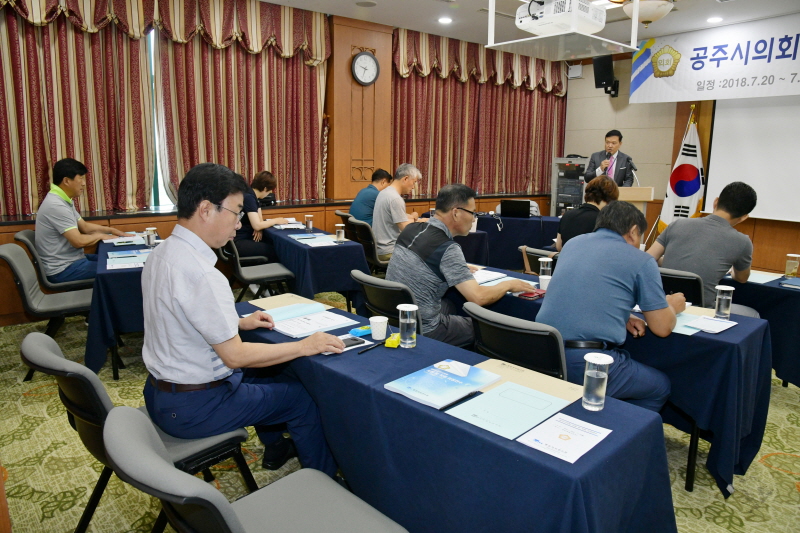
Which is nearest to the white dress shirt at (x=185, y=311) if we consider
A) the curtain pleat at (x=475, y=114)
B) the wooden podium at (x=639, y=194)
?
the wooden podium at (x=639, y=194)

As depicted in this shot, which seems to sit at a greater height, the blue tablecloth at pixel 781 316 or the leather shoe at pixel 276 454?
the blue tablecloth at pixel 781 316

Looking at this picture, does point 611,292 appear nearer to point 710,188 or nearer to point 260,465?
point 260,465

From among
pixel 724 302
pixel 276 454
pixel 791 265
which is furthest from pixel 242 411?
pixel 791 265

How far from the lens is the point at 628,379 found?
6.86 feet

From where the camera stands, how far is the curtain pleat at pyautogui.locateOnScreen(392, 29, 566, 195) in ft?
23.6

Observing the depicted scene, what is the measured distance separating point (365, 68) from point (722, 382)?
559cm

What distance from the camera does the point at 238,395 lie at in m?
1.78

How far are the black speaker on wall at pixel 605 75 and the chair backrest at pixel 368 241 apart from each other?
191 inches

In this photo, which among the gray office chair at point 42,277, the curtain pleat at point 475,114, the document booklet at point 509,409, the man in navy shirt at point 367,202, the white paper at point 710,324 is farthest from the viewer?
the curtain pleat at point 475,114

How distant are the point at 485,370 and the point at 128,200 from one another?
4783 millimetres

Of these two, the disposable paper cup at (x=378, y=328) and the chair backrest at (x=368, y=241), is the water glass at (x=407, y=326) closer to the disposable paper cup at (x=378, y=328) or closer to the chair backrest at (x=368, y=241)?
the disposable paper cup at (x=378, y=328)

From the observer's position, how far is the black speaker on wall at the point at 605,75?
753cm

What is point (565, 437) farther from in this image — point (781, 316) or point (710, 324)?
point (781, 316)

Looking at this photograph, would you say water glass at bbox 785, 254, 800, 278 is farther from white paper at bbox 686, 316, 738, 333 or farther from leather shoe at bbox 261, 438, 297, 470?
leather shoe at bbox 261, 438, 297, 470
